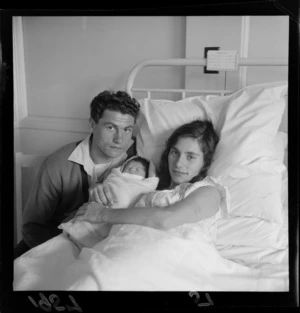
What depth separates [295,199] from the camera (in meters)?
1.02

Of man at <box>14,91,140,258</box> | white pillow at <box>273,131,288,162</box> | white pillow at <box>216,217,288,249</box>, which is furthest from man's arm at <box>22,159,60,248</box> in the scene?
white pillow at <box>273,131,288,162</box>

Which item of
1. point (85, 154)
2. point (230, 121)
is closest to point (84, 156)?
point (85, 154)

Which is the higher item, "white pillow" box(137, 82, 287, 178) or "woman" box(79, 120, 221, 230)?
"white pillow" box(137, 82, 287, 178)

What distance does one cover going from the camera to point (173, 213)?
1.00 meters

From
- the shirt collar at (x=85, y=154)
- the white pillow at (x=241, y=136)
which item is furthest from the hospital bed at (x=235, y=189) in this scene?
the shirt collar at (x=85, y=154)

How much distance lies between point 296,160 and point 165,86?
1.04 ft

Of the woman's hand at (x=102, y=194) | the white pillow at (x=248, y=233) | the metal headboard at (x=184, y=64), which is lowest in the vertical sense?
the white pillow at (x=248, y=233)

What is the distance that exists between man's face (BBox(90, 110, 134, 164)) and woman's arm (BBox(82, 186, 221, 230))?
0.38 ft

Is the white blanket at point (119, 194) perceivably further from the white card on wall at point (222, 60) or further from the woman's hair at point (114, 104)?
the white card on wall at point (222, 60)

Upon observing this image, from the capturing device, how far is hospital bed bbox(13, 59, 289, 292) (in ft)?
3.31

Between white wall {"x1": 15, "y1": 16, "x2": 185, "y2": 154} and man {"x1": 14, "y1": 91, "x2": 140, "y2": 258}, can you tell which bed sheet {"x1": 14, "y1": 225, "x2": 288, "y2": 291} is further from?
white wall {"x1": 15, "y1": 16, "x2": 185, "y2": 154}

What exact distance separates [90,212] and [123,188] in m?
0.09

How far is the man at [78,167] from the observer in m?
1.04

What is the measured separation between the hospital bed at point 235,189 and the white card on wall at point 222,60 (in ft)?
0.05
